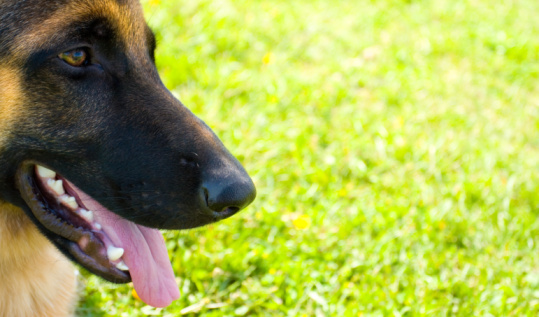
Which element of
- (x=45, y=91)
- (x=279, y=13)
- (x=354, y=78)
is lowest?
(x=354, y=78)

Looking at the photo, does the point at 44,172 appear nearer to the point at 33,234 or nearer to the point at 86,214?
the point at 86,214

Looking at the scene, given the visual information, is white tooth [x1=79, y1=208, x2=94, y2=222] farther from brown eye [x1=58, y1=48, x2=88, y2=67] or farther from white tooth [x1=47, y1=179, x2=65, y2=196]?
brown eye [x1=58, y1=48, x2=88, y2=67]

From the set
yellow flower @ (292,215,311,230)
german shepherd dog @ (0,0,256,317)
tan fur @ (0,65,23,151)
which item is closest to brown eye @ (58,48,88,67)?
german shepherd dog @ (0,0,256,317)

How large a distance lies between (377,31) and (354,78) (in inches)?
47.0

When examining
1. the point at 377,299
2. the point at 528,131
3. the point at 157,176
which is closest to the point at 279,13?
the point at 528,131

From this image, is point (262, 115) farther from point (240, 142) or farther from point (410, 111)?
point (410, 111)

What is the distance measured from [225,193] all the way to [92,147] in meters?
0.64

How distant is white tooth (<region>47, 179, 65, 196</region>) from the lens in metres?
2.58

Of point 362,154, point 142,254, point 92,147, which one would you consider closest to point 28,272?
point 142,254

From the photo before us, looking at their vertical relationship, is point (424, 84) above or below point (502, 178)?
above

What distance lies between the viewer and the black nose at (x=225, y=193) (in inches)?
96.3

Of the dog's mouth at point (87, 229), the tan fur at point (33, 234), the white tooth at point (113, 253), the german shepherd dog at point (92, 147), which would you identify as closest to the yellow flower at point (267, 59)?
the tan fur at point (33, 234)

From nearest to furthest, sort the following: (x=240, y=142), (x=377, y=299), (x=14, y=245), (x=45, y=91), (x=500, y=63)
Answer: (x=45, y=91) < (x=14, y=245) < (x=377, y=299) < (x=240, y=142) < (x=500, y=63)

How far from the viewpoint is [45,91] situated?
7.89ft
